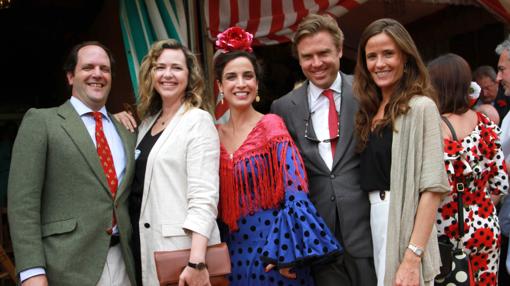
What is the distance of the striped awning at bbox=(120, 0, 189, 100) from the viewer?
13.0ft

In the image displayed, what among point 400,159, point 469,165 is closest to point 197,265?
point 400,159

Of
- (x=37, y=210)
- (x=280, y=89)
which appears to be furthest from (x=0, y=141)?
(x=37, y=210)

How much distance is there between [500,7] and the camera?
451cm

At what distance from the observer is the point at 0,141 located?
5617 mm

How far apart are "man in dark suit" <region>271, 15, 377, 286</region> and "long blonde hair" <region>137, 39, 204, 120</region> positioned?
0.46 metres

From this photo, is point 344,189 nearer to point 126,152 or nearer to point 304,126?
point 304,126

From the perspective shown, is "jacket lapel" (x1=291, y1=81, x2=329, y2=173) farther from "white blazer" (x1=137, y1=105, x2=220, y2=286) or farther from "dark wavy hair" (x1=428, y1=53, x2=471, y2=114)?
"dark wavy hair" (x1=428, y1=53, x2=471, y2=114)

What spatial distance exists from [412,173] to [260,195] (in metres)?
0.71

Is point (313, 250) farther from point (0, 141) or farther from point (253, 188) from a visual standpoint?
point (0, 141)

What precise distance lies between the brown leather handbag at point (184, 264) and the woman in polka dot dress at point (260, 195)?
180mm

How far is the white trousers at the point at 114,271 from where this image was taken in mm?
2461

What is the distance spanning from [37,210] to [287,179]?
1.07 m

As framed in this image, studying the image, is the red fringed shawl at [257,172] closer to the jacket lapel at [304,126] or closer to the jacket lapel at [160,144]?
the jacket lapel at [304,126]

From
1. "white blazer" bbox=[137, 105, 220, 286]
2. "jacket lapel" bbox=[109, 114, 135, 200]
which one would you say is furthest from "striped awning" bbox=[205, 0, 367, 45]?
Answer: "white blazer" bbox=[137, 105, 220, 286]
